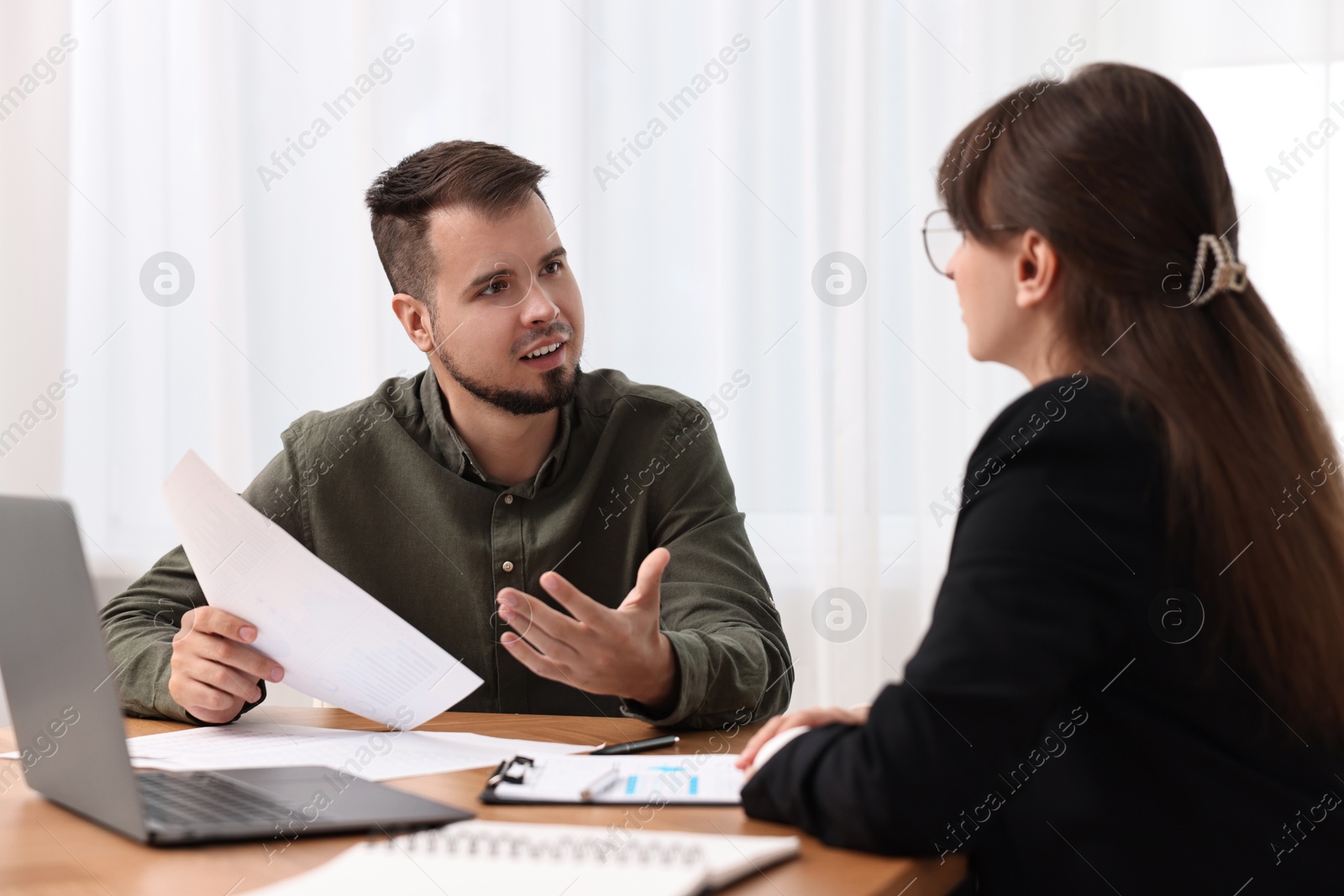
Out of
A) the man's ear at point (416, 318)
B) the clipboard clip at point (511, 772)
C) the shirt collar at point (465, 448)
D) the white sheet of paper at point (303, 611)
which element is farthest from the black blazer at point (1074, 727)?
the man's ear at point (416, 318)

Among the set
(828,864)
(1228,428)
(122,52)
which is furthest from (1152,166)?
(122,52)

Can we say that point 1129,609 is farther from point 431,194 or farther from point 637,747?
point 431,194

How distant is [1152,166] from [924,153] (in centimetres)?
164

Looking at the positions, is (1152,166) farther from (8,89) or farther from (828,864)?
(8,89)

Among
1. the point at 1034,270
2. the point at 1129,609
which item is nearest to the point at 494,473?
the point at 1034,270

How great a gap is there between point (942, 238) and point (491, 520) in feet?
2.84

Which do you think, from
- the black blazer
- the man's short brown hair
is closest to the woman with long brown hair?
the black blazer

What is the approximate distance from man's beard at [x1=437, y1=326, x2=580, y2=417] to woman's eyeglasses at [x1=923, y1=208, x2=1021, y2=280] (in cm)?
73

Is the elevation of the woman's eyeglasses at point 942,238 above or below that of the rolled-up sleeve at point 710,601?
above

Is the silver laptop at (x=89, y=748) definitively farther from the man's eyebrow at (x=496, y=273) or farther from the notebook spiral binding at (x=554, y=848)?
the man's eyebrow at (x=496, y=273)

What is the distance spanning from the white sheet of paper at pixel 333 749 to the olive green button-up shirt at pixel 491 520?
1.05 ft

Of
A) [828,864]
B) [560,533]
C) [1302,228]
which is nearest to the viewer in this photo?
[828,864]

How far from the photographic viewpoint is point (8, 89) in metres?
2.86

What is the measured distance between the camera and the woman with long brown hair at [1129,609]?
0.82m
